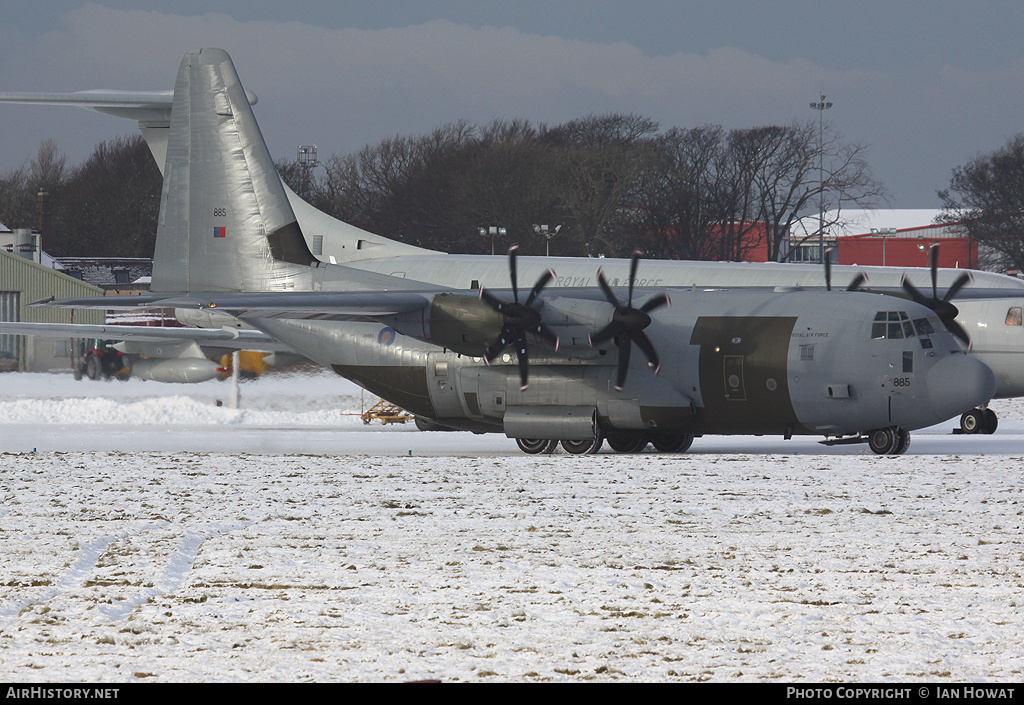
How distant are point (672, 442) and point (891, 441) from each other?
186 inches

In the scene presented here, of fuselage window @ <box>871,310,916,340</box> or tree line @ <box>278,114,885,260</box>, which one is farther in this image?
tree line @ <box>278,114,885,260</box>

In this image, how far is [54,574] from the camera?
10.9 meters

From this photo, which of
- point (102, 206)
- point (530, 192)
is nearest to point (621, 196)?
point (530, 192)

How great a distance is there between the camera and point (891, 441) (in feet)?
73.8

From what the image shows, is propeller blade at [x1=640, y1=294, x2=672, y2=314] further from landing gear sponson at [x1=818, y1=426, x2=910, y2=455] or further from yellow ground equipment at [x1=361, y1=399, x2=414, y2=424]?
yellow ground equipment at [x1=361, y1=399, x2=414, y2=424]

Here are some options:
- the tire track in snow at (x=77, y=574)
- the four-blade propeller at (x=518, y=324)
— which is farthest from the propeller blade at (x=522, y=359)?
the tire track in snow at (x=77, y=574)

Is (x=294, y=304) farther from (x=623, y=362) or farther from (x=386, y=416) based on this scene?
(x=386, y=416)

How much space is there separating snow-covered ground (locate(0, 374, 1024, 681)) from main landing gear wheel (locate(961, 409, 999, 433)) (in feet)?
17.0

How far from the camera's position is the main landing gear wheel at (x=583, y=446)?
24031 mm

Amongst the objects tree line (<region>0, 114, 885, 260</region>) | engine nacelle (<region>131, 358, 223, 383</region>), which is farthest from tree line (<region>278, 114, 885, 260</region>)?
engine nacelle (<region>131, 358, 223, 383</region>)

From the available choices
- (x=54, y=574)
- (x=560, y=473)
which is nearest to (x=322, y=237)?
(x=560, y=473)

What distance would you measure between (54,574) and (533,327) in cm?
1340

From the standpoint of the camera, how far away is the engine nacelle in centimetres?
4047
